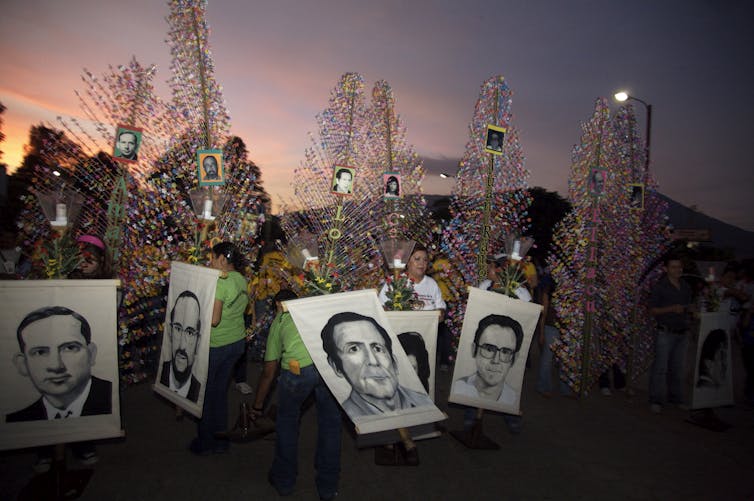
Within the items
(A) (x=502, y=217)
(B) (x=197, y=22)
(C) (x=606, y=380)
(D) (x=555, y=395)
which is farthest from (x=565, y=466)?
(B) (x=197, y=22)

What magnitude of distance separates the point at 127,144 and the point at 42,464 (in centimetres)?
329

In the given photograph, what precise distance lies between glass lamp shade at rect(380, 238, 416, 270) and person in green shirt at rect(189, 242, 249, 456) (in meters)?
1.36

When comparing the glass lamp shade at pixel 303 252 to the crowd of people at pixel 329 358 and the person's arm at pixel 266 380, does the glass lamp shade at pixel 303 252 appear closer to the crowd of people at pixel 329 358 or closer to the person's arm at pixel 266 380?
the crowd of people at pixel 329 358

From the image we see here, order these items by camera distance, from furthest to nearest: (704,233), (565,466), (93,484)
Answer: (704,233) → (565,466) → (93,484)

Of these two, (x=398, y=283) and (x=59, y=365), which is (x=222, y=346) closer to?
(x=59, y=365)

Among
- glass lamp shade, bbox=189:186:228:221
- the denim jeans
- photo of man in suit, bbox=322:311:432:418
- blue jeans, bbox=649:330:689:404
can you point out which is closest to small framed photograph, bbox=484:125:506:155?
blue jeans, bbox=649:330:689:404

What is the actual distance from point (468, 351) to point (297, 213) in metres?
3.68

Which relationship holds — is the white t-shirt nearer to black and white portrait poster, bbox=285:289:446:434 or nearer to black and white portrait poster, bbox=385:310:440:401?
black and white portrait poster, bbox=385:310:440:401

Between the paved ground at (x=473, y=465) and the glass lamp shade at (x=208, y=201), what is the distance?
220 centimetres

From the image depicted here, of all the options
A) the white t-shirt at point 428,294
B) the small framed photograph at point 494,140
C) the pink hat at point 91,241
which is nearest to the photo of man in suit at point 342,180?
the small framed photograph at point 494,140

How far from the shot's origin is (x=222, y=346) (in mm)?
4172

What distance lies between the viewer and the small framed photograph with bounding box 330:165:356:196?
654cm

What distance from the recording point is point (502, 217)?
24.0 feet

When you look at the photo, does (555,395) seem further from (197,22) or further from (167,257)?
(197,22)
